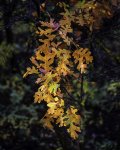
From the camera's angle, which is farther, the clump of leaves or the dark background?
the dark background

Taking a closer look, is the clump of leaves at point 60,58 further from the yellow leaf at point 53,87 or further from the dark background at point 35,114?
the dark background at point 35,114

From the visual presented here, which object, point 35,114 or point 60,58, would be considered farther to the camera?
point 35,114

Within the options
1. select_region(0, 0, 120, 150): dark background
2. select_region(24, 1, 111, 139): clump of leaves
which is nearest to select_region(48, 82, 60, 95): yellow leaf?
select_region(24, 1, 111, 139): clump of leaves

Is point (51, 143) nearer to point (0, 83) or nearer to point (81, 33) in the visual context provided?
point (0, 83)

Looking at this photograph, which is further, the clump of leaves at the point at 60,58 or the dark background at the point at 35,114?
the dark background at the point at 35,114

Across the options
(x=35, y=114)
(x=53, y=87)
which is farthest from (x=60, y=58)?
(x=35, y=114)

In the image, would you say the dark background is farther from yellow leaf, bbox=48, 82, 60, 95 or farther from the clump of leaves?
yellow leaf, bbox=48, 82, 60, 95

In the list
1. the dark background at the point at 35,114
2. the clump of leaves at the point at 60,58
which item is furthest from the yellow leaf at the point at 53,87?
the dark background at the point at 35,114

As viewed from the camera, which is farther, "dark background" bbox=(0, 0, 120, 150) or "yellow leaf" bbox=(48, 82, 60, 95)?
"dark background" bbox=(0, 0, 120, 150)

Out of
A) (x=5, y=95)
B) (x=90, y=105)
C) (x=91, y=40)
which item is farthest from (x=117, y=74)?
(x=5, y=95)

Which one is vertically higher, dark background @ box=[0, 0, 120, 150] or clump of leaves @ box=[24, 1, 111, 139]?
clump of leaves @ box=[24, 1, 111, 139]

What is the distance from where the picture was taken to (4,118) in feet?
26.6

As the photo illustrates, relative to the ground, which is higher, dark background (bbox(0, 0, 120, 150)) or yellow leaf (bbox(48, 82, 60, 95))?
yellow leaf (bbox(48, 82, 60, 95))

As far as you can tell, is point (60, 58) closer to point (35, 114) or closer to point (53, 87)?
point (53, 87)
